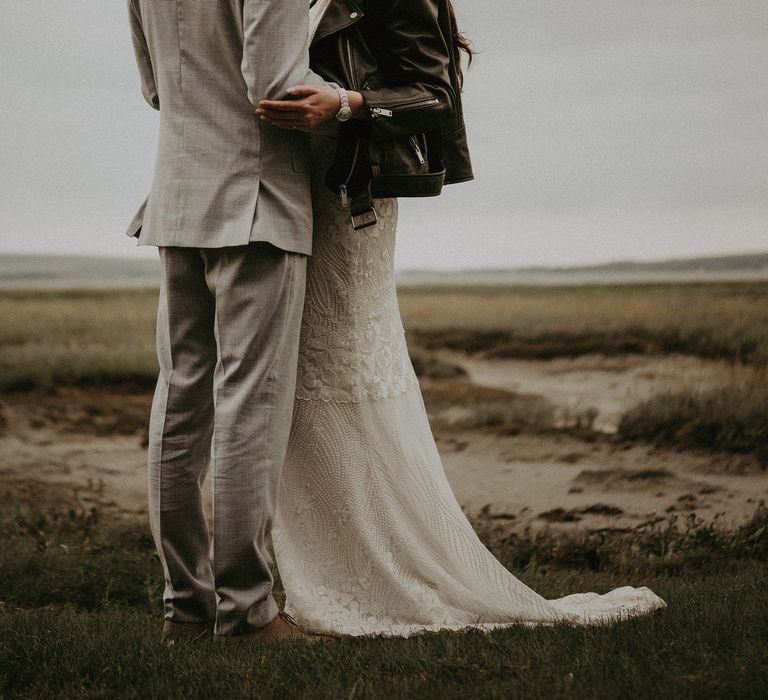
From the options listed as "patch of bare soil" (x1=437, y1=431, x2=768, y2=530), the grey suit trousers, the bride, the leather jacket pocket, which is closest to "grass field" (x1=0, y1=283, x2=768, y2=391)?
"patch of bare soil" (x1=437, y1=431, x2=768, y2=530)

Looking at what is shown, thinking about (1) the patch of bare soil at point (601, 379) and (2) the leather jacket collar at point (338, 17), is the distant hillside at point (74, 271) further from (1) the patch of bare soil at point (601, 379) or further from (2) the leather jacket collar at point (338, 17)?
(2) the leather jacket collar at point (338, 17)

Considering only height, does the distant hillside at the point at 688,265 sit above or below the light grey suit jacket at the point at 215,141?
below

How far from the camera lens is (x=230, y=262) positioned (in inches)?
70.5

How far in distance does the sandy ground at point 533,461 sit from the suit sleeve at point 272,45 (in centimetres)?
237

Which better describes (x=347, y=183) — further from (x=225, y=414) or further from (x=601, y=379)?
(x=601, y=379)

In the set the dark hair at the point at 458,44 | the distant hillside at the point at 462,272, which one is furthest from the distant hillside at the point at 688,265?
the dark hair at the point at 458,44

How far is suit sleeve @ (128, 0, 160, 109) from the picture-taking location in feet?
6.34

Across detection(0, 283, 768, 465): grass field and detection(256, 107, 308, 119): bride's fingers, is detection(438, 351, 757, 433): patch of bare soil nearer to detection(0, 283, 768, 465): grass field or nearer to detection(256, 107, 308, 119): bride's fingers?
detection(0, 283, 768, 465): grass field

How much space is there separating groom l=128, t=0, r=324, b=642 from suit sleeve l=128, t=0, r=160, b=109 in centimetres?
1

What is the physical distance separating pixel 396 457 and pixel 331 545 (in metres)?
0.27

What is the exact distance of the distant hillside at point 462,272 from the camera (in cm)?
502

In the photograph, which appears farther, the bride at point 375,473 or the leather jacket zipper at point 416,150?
the bride at point 375,473

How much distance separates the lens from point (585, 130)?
207 inches

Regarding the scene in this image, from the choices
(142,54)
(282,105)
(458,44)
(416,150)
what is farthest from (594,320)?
(282,105)
